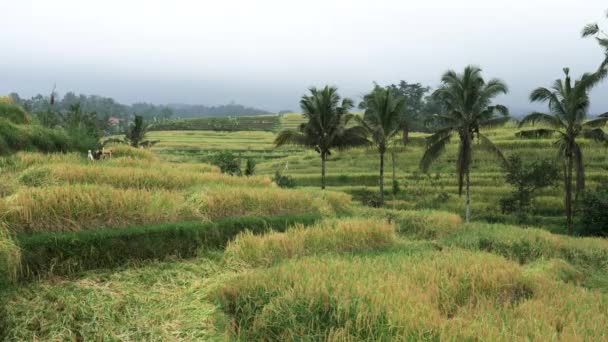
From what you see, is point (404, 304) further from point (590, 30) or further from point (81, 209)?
point (590, 30)

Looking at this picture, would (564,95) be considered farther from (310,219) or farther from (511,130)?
(511,130)

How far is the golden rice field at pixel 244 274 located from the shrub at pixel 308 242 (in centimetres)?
3

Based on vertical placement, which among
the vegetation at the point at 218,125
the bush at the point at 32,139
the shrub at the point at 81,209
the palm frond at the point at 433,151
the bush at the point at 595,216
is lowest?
the bush at the point at 595,216

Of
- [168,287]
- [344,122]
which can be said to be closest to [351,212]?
[168,287]

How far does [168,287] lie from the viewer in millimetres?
6465

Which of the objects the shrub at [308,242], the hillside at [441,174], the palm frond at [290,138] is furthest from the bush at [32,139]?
the hillside at [441,174]

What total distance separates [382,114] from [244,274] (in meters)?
17.6

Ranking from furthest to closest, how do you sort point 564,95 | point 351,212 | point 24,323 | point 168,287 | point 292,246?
point 564,95 < point 351,212 < point 292,246 < point 168,287 < point 24,323

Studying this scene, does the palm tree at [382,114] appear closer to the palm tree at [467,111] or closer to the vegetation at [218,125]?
the palm tree at [467,111]

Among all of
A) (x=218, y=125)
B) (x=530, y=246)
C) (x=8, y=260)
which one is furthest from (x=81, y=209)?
(x=218, y=125)

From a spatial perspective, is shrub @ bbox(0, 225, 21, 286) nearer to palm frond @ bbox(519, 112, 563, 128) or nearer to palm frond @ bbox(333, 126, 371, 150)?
palm frond @ bbox(333, 126, 371, 150)

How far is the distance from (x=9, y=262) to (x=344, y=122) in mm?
19950

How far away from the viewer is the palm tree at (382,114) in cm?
2272

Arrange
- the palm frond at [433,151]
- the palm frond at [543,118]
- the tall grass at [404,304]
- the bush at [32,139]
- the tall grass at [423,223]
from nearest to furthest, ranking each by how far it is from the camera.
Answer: the tall grass at [404,304]
the tall grass at [423,223]
the bush at [32,139]
the palm frond at [543,118]
the palm frond at [433,151]
